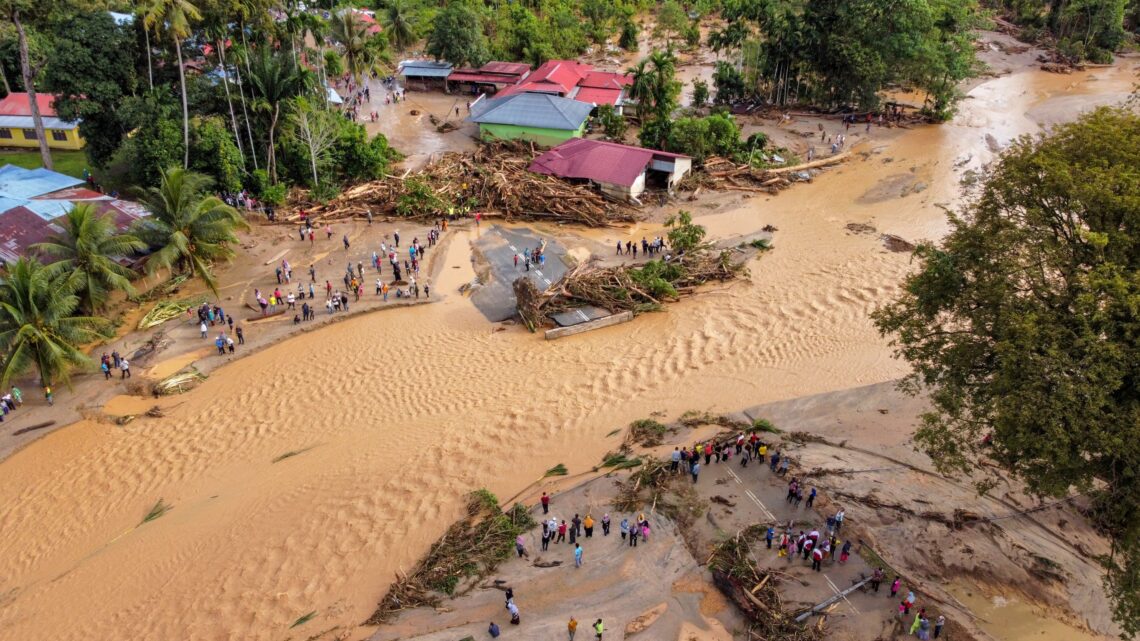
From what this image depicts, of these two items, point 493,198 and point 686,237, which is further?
point 493,198

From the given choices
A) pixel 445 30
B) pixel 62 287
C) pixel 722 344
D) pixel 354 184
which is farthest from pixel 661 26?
pixel 62 287

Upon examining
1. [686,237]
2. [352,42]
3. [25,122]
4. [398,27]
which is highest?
[398,27]

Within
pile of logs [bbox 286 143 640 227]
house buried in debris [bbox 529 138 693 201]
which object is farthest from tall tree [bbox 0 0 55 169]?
house buried in debris [bbox 529 138 693 201]

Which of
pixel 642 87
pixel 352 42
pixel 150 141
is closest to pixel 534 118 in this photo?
pixel 642 87

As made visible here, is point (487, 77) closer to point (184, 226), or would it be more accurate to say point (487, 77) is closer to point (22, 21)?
point (22, 21)

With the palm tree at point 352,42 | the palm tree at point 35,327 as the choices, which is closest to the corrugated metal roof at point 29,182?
the palm tree at point 35,327

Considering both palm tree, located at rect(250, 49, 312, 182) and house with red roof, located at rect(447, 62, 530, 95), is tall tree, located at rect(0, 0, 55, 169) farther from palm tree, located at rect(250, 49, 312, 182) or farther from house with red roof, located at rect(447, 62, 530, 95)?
house with red roof, located at rect(447, 62, 530, 95)

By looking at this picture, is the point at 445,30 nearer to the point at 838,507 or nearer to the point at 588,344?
the point at 588,344
